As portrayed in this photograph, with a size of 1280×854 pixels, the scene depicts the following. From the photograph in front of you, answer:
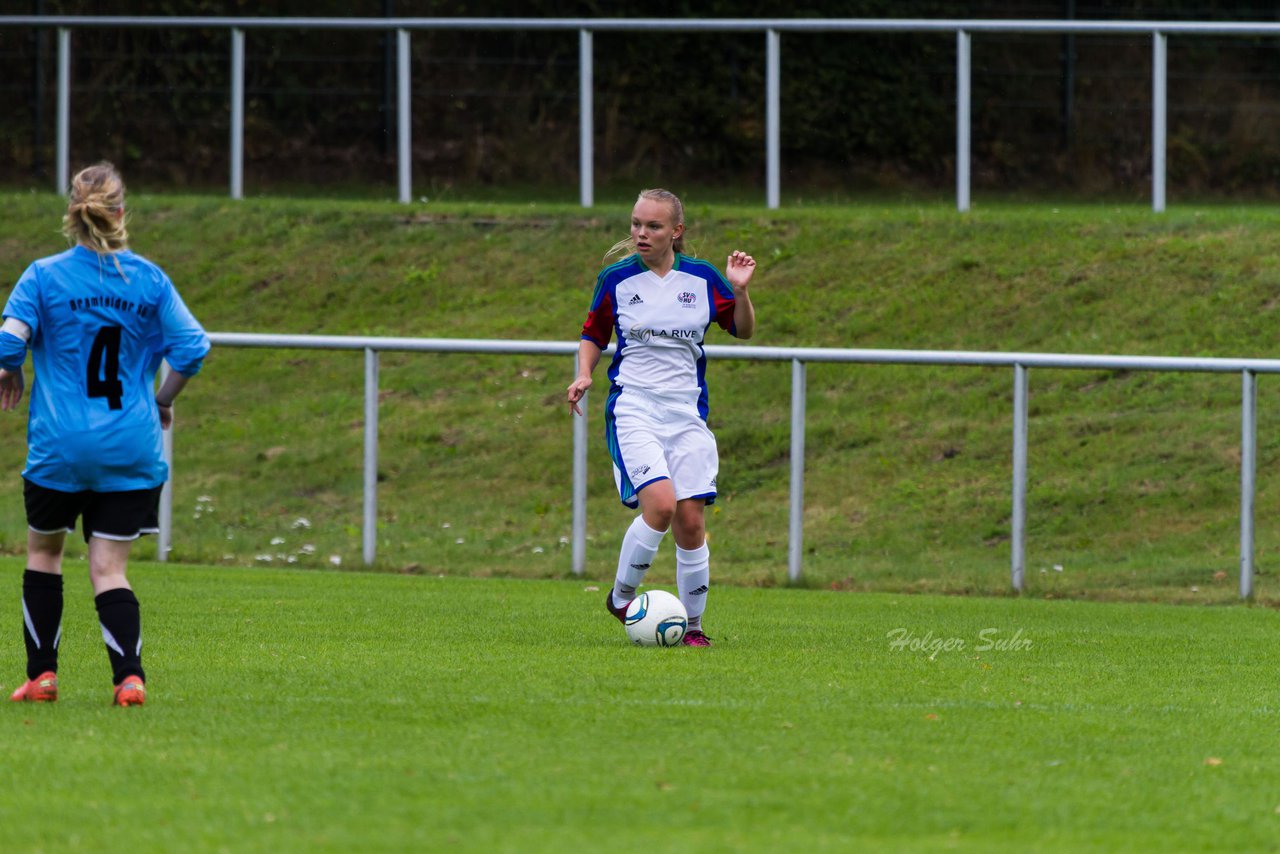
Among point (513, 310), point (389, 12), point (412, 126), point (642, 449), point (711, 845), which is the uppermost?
point (389, 12)

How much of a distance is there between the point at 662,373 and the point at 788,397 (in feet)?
22.0

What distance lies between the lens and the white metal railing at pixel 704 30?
686 inches

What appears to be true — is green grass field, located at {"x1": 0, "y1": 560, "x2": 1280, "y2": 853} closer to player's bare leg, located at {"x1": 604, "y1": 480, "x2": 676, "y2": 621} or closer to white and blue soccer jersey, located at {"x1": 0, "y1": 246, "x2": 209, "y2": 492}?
player's bare leg, located at {"x1": 604, "y1": 480, "x2": 676, "y2": 621}

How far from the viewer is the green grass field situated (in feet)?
16.4

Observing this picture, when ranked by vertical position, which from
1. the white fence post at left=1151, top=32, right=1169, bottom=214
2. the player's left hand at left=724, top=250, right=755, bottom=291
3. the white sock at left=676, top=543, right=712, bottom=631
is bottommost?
the white sock at left=676, top=543, right=712, bottom=631

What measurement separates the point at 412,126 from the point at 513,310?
3542 millimetres

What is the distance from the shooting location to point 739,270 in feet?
28.1

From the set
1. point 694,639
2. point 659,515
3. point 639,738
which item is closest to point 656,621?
point 694,639

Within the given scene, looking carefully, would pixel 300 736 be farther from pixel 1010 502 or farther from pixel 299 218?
pixel 299 218

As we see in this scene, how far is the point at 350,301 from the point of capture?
60.6ft

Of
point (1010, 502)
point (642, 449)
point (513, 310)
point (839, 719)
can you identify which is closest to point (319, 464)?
point (513, 310)

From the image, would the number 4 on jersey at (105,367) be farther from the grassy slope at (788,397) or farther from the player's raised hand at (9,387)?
the grassy slope at (788,397)

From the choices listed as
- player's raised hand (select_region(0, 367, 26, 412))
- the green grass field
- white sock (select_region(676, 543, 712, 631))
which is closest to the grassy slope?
the green grass field

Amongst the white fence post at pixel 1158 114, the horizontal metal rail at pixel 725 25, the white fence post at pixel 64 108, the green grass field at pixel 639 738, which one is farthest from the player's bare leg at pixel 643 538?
the white fence post at pixel 64 108
